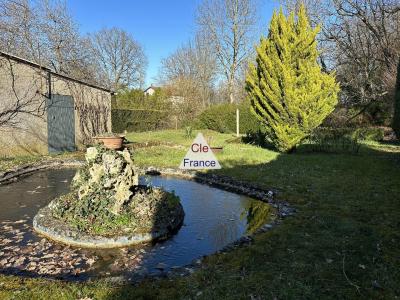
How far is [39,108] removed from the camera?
1260 centimetres

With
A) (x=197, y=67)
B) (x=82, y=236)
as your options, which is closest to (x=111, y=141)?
(x=82, y=236)

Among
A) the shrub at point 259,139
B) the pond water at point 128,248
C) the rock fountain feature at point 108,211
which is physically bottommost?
the pond water at point 128,248

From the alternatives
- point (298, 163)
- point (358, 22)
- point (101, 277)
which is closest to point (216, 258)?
point (101, 277)

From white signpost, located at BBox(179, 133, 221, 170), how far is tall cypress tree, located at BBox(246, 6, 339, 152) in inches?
142

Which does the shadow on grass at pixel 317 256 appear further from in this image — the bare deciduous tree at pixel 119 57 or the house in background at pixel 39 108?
the bare deciduous tree at pixel 119 57

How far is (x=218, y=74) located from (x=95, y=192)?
103 feet

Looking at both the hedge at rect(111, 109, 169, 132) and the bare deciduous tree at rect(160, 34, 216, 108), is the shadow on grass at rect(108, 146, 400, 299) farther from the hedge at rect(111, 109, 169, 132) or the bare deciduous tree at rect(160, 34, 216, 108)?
the bare deciduous tree at rect(160, 34, 216, 108)

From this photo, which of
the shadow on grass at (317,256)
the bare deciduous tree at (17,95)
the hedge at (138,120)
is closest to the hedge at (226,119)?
the hedge at (138,120)

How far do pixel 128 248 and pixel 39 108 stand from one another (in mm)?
9803

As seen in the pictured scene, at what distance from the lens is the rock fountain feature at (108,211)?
4.91 metres

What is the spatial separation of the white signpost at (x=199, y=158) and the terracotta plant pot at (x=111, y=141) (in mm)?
4788

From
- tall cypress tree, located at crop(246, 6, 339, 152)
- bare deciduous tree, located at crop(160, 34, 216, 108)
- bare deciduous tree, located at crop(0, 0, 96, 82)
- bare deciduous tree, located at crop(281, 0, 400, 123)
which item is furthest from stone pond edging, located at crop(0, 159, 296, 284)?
bare deciduous tree, located at crop(160, 34, 216, 108)

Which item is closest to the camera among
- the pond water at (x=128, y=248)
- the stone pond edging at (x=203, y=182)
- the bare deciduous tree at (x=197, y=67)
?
the stone pond edging at (x=203, y=182)

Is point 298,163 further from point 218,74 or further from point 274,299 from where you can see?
point 218,74
